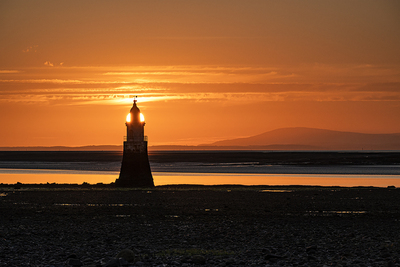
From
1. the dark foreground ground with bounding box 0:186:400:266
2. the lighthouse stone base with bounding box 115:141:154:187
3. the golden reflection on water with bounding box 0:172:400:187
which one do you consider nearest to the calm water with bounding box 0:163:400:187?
the golden reflection on water with bounding box 0:172:400:187

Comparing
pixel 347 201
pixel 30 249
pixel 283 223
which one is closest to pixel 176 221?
pixel 283 223

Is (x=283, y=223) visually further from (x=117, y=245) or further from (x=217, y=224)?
(x=117, y=245)

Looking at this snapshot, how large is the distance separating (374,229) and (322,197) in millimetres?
14087

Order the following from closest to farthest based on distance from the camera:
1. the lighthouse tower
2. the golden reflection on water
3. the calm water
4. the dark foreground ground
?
1. the dark foreground ground
2. the lighthouse tower
3. the golden reflection on water
4. the calm water

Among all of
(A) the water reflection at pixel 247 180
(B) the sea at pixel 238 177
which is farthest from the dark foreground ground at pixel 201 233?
(B) the sea at pixel 238 177

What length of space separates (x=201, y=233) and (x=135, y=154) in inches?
1228

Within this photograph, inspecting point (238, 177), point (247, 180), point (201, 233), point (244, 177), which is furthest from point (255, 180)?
point (201, 233)

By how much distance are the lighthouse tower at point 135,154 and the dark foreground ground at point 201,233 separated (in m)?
18.5

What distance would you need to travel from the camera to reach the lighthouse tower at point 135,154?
47.3 meters

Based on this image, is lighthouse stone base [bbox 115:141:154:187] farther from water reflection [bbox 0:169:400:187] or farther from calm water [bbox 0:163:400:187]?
calm water [bbox 0:163:400:187]

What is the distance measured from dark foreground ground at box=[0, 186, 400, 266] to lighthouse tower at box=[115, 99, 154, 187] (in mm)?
18520

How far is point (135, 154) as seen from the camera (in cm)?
4788

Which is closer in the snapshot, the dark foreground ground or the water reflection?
the dark foreground ground

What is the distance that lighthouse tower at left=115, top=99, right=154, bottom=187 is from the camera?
47.3m
